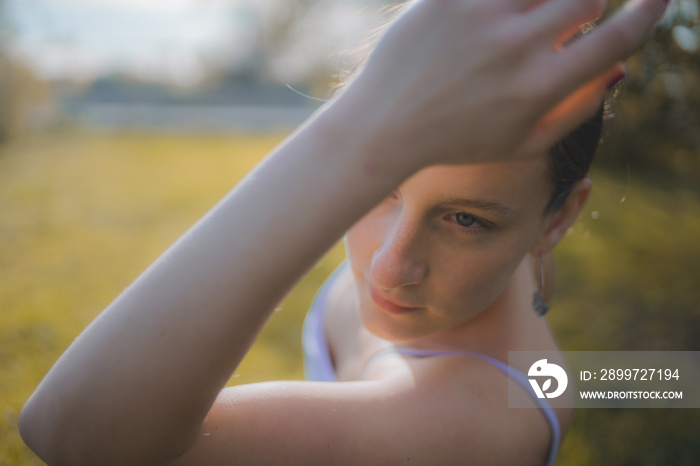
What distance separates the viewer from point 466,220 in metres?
1.28

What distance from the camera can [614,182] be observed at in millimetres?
1859

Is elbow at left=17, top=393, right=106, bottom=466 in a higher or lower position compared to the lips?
higher

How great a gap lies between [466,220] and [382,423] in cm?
52

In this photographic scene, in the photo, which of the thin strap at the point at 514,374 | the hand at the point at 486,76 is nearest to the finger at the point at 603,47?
the hand at the point at 486,76

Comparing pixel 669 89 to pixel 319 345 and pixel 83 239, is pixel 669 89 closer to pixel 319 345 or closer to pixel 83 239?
pixel 319 345

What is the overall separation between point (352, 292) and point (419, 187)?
0.97 m

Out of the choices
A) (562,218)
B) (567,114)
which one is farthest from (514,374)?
(567,114)

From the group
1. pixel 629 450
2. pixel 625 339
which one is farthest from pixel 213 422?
pixel 625 339

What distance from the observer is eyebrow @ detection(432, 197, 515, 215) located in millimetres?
1216

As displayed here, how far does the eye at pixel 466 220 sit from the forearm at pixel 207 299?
50 centimetres

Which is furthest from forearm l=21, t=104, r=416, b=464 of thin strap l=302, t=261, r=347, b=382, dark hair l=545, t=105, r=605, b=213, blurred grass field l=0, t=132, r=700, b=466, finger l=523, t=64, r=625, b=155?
blurred grass field l=0, t=132, r=700, b=466

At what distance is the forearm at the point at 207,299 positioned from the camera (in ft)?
2.66

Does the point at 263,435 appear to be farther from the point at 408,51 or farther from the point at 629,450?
the point at 629,450
